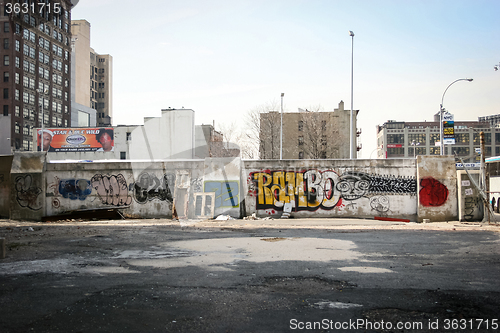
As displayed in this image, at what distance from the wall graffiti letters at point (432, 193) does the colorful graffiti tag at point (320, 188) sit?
424mm

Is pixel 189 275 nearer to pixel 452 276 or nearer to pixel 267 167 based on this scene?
pixel 452 276

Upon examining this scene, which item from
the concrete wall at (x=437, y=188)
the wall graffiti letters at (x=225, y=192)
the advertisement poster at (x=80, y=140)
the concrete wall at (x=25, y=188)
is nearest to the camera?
the concrete wall at (x=437, y=188)

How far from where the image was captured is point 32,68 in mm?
78625

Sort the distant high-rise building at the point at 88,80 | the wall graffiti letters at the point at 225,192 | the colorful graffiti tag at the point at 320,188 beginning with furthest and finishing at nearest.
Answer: the distant high-rise building at the point at 88,80
the wall graffiti letters at the point at 225,192
the colorful graffiti tag at the point at 320,188

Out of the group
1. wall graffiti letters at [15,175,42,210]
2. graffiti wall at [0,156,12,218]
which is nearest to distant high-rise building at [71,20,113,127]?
graffiti wall at [0,156,12,218]

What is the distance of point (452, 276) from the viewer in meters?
6.89

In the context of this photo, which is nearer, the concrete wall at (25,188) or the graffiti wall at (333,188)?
the graffiti wall at (333,188)

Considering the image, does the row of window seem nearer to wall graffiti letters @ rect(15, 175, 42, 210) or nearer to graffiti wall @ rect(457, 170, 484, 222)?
graffiti wall @ rect(457, 170, 484, 222)

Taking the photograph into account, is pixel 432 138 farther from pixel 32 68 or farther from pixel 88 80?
pixel 32 68

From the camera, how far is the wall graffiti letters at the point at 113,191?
64.3 feet

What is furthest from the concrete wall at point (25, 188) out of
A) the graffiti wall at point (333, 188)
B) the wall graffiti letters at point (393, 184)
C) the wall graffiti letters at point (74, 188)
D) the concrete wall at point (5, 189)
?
the wall graffiti letters at point (393, 184)

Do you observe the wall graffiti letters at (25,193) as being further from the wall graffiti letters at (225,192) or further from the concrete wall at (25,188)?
the wall graffiti letters at (225,192)

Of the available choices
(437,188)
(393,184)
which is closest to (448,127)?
(437,188)

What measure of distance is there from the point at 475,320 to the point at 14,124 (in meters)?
83.9
